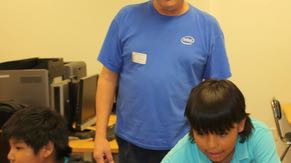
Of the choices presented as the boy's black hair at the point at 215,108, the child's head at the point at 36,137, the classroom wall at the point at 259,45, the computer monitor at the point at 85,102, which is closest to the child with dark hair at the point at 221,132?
the boy's black hair at the point at 215,108

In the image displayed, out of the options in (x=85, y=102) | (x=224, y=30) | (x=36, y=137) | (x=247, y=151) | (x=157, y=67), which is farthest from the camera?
(x=224, y=30)

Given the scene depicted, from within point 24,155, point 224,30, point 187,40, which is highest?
point 187,40

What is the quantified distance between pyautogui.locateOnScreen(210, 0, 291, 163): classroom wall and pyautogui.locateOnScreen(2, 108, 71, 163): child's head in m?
2.46

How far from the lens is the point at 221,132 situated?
1348 millimetres

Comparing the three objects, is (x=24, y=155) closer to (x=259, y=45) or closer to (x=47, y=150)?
(x=47, y=150)

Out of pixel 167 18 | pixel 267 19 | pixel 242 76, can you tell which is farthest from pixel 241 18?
pixel 167 18

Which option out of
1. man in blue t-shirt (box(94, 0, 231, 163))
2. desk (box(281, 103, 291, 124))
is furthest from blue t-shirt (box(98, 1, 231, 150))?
desk (box(281, 103, 291, 124))

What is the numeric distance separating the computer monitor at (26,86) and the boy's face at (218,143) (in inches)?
67.0

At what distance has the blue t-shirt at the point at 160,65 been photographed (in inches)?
70.1

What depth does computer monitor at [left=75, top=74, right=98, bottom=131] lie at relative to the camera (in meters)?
3.18

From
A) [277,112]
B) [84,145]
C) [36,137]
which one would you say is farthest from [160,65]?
[277,112]

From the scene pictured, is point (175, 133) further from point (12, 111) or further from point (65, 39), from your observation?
point (65, 39)

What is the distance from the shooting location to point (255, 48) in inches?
170

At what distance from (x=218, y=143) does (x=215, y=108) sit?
11cm
